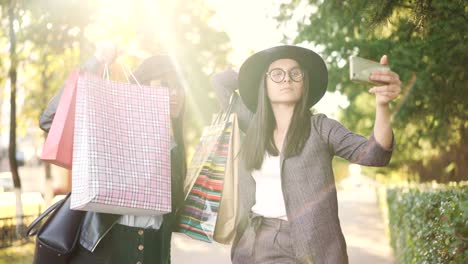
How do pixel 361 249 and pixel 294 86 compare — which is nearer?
pixel 294 86

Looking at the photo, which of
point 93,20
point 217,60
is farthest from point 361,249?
point 217,60

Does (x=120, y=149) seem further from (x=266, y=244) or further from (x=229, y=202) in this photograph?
(x=266, y=244)

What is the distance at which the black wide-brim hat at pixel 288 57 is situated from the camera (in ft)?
11.8

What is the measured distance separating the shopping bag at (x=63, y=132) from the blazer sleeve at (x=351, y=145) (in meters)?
1.29

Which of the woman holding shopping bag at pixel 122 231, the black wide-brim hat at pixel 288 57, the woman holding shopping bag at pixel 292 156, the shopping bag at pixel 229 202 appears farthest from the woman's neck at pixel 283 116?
the woman holding shopping bag at pixel 122 231

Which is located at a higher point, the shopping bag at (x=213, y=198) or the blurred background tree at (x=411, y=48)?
the blurred background tree at (x=411, y=48)

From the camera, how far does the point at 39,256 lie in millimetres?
3609

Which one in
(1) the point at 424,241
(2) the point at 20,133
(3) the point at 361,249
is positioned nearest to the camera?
(1) the point at 424,241

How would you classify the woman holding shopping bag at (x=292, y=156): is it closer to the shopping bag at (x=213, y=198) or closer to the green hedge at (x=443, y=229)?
the shopping bag at (x=213, y=198)

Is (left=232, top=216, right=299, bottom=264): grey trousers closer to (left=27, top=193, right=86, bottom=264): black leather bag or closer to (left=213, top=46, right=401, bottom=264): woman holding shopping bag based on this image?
(left=213, top=46, right=401, bottom=264): woman holding shopping bag

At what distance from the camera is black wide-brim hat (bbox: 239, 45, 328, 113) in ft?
11.8

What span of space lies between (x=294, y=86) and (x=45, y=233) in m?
1.61

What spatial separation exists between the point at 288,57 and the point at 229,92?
63 cm

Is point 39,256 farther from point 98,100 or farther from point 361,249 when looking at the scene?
point 361,249
